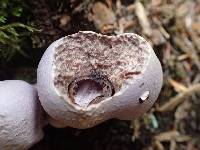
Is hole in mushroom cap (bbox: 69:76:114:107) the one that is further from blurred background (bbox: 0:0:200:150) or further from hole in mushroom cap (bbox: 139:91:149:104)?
blurred background (bbox: 0:0:200:150)

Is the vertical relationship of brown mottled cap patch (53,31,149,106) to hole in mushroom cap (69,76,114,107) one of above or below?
above

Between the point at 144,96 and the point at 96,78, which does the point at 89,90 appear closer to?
the point at 96,78

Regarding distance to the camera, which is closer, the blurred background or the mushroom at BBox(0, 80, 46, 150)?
the mushroom at BBox(0, 80, 46, 150)

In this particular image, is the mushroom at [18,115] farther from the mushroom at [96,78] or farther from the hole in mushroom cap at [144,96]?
the hole in mushroom cap at [144,96]

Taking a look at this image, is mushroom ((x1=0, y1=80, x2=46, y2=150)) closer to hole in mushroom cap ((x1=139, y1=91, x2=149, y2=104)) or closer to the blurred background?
the blurred background

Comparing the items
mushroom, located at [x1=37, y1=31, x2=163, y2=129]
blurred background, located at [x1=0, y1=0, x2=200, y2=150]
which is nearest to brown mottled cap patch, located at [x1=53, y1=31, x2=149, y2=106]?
mushroom, located at [x1=37, y1=31, x2=163, y2=129]

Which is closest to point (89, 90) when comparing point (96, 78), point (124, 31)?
point (96, 78)

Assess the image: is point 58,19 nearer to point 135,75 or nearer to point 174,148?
point 135,75

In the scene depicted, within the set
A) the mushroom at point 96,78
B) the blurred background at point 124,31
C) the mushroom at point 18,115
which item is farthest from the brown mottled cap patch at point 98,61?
the blurred background at point 124,31
